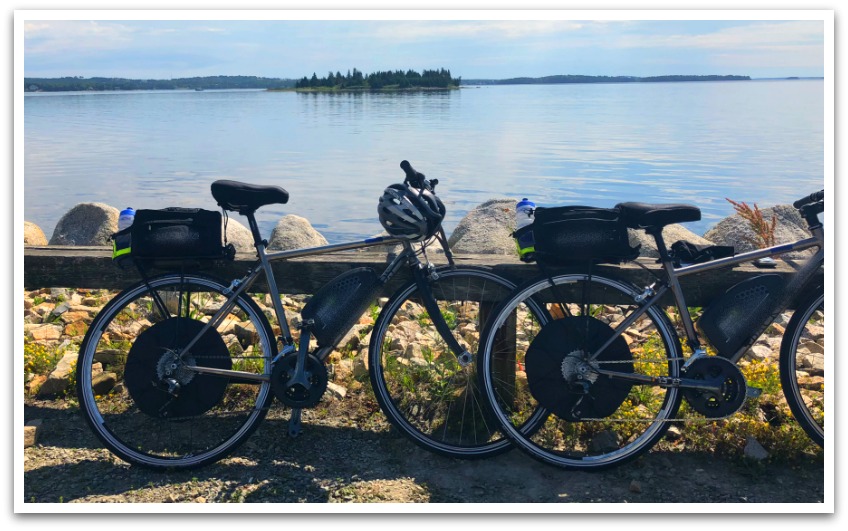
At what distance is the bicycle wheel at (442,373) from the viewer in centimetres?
483

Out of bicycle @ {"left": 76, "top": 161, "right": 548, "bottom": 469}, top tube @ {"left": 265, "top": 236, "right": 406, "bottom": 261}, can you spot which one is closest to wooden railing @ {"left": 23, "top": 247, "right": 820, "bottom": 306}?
bicycle @ {"left": 76, "top": 161, "right": 548, "bottom": 469}

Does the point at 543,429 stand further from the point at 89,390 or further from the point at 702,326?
the point at 89,390

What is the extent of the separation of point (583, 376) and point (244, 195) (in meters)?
2.19

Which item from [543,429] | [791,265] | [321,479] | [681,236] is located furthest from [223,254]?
[681,236]

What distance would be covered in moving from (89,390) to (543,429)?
8.89 ft

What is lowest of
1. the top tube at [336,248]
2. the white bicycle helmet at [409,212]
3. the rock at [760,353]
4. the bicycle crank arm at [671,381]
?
the rock at [760,353]

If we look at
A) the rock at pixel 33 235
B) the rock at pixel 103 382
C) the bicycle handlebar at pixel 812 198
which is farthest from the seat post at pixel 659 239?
the rock at pixel 33 235

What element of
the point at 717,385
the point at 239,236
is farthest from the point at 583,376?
the point at 239,236

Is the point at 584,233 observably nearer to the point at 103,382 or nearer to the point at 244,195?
the point at 244,195

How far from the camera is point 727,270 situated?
5.03m

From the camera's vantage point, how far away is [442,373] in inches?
204

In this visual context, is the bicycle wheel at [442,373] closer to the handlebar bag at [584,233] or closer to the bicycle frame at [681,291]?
the handlebar bag at [584,233]

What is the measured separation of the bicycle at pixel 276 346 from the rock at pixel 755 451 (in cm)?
138

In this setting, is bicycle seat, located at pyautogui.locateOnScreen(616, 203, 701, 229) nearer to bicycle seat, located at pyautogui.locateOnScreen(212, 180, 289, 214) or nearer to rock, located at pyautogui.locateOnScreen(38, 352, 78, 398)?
bicycle seat, located at pyautogui.locateOnScreen(212, 180, 289, 214)
